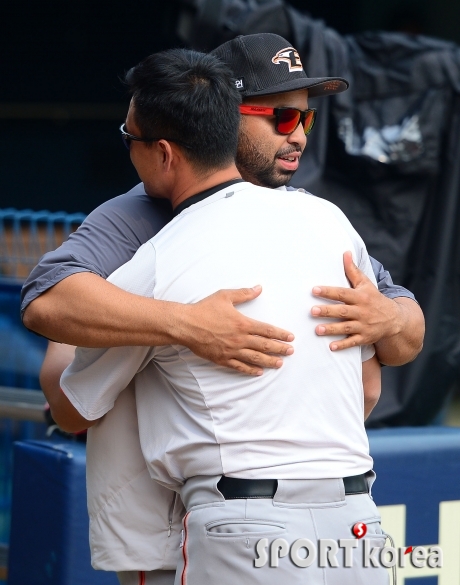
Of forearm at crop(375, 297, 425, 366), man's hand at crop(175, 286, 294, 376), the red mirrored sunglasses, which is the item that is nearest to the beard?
the red mirrored sunglasses

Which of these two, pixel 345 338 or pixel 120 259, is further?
pixel 120 259

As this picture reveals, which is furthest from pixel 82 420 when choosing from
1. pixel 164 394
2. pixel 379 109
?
pixel 379 109

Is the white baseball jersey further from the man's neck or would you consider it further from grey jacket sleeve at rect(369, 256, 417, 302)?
grey jacket sleeve at rect(369, 256, 417, 302)

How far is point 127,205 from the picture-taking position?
2250 mm

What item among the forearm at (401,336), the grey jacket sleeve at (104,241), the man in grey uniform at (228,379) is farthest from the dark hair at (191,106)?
the forearm at (401,336)

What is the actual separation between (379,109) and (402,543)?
2373mm

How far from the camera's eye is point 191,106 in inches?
76.4

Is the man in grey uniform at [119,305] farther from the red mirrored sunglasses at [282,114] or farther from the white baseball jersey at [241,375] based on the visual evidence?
the red mirrored sunglasses at [282,114]

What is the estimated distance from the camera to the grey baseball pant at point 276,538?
1789 mm

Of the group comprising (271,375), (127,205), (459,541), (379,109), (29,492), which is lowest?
(459,541)

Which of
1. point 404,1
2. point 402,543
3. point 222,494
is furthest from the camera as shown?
point 404,1

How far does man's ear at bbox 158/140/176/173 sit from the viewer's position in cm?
198

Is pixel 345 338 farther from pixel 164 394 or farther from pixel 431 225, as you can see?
pixel 431 225

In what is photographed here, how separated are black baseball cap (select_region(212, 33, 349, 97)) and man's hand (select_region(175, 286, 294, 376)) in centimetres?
71
